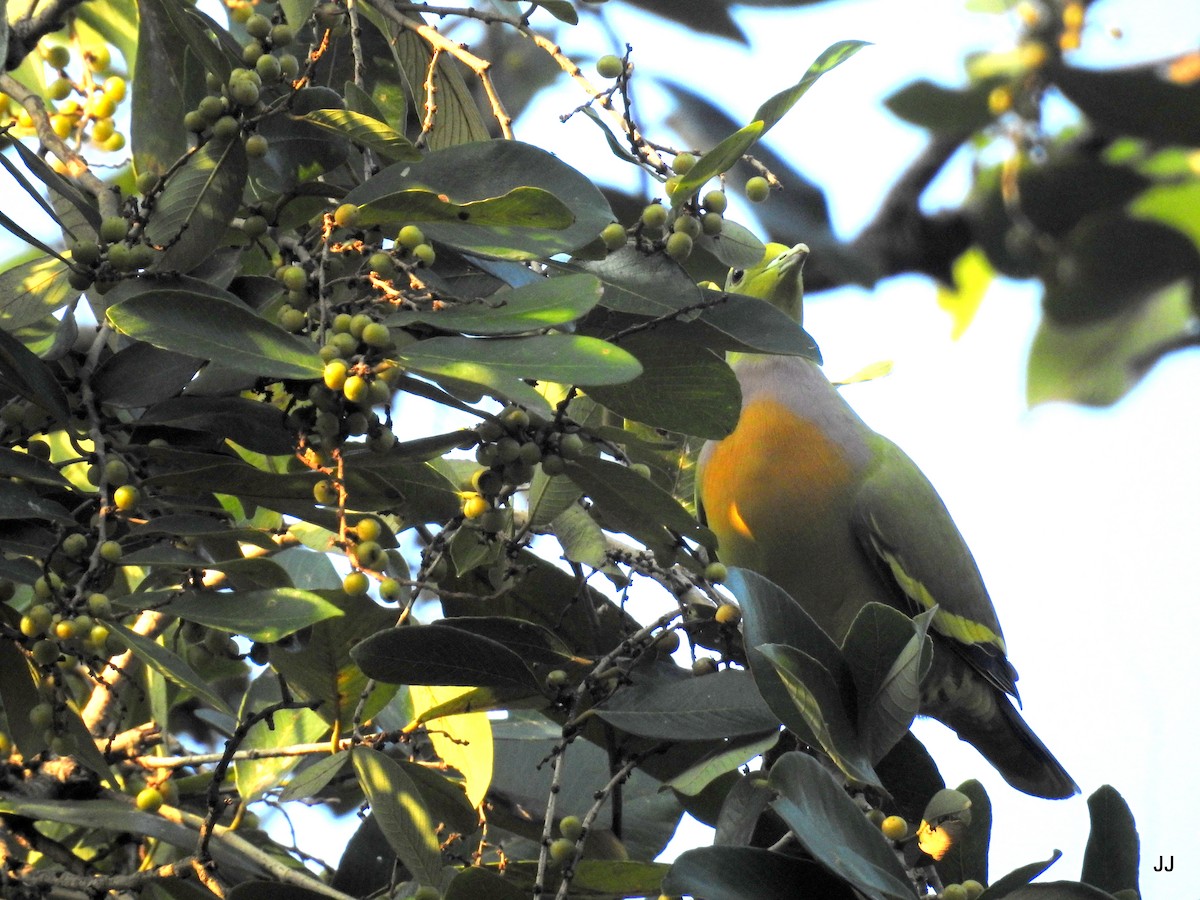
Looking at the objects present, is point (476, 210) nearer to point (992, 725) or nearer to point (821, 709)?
point (821, 709)

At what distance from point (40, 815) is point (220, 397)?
2.09 feet

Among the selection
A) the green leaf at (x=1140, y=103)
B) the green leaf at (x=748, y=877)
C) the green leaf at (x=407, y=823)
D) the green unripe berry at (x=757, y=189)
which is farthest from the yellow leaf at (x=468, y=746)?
the green leaf at (x=1140, y=103)

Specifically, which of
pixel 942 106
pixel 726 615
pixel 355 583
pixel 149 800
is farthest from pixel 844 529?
pixel 355 583

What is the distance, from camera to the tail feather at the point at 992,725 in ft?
10.7

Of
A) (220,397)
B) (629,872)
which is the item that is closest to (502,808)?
(629,872)

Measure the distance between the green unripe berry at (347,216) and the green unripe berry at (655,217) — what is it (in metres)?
0.36

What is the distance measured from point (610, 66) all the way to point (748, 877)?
1.02 m

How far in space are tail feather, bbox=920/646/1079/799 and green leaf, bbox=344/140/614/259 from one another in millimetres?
1949

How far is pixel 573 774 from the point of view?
2150 mm

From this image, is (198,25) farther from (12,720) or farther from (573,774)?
(573,774)

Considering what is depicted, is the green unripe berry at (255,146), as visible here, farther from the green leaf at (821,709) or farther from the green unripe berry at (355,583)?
the green leaf at (821,709)

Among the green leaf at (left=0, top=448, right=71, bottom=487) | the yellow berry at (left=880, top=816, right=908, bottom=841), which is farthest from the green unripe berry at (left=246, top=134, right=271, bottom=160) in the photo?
the yellow berry at (left=880, top=816, right=908, bottom=841)

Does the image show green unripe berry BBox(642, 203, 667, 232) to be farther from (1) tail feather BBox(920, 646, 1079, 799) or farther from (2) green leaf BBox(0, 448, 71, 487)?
(1) tail feather BBox(920, 646, 1079, 799)

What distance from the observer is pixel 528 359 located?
4.46ft
